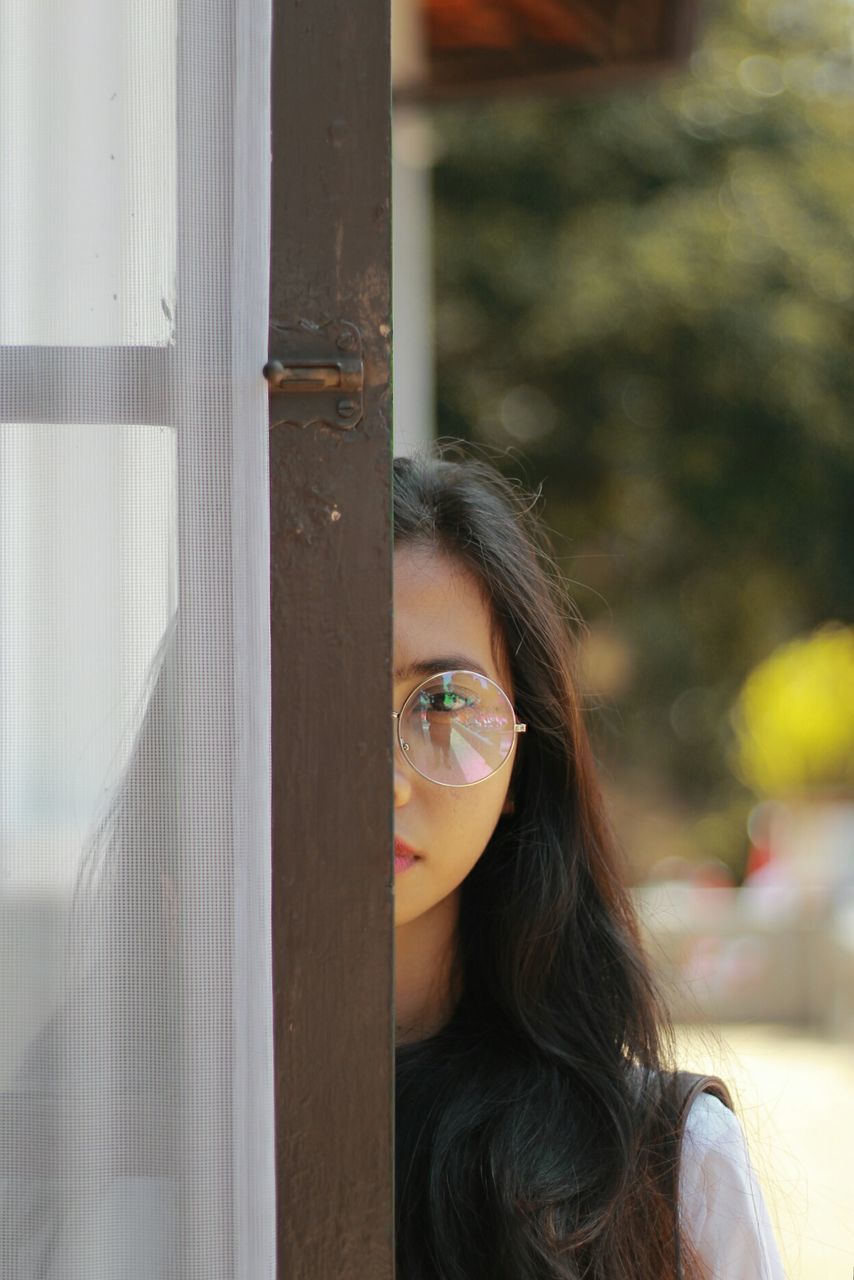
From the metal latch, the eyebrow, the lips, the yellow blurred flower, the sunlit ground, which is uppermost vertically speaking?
the metal latch

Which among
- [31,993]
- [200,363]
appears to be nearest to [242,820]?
[31,993]

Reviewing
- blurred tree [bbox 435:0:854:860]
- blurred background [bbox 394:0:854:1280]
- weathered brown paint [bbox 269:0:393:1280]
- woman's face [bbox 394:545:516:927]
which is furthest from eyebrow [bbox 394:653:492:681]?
blurred tree [bbox 435:0:854:860]

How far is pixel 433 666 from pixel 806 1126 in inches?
150

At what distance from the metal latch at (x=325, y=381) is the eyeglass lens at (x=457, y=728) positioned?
0.42 meters

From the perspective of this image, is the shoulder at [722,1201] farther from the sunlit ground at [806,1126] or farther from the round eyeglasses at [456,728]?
the sunlit ground at [806,1126]

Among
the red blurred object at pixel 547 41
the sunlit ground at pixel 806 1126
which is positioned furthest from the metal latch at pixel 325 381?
the red blurred object at pixel 547 41

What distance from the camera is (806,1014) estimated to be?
6.27 metres

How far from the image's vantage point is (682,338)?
31.5 ft

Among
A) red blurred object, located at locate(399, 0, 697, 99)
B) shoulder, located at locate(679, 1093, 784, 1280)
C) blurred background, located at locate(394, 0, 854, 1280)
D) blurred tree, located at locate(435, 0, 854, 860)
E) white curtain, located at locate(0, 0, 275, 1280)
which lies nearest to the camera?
white curtain, located at locate(0, 0, 275, 1280)

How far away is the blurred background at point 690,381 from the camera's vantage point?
9.41 m

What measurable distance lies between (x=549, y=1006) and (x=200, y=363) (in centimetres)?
84

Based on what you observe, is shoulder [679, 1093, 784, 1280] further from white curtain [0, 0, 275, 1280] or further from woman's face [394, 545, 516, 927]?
white curtain [0, 0, 275, 1280]

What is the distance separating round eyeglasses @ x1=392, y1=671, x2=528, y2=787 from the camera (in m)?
1.29

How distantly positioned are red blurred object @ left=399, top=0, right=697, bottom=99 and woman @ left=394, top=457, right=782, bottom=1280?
2852 millimetres
